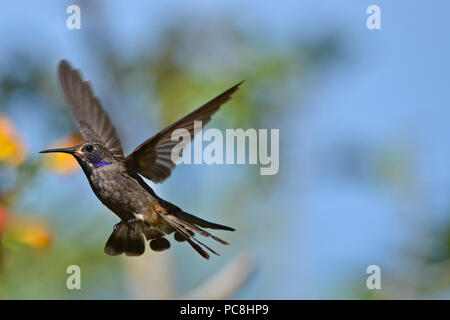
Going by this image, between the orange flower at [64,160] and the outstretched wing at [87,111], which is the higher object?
the outstretched wing at [87,111]

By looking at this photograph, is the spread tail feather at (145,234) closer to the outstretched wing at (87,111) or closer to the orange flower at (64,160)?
the outstretched wing at (87,111)

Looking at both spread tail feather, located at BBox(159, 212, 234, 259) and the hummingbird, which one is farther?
the hummingbird

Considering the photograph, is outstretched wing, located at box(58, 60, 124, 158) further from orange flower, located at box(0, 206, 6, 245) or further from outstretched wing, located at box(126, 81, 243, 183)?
orange flower, located at box(0, 206, 6, 245)

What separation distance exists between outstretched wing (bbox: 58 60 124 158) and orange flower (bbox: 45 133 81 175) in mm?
284

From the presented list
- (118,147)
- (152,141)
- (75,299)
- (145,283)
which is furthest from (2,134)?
(145,283)

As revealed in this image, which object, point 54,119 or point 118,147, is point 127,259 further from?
point 118,147

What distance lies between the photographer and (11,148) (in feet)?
6.77

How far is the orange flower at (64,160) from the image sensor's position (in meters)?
2.32

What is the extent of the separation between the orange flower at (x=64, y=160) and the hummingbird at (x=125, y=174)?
31 cm

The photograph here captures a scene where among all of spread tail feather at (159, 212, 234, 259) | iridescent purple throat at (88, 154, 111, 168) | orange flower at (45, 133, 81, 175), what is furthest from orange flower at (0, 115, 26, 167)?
spread tail feather at (159, 212, 234, 259)

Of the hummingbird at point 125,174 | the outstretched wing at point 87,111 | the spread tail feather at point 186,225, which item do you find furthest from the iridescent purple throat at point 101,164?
the spread tail feather at point 186,225

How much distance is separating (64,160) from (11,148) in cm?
38

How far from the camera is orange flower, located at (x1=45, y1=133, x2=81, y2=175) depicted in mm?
2316

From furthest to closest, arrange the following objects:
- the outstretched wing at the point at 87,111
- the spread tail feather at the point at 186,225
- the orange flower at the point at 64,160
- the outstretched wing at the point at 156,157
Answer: the orange flower at the point at 64,160
the outstretched wing at the point at 87,111
the outstretched wing at the point at 156,157
the spread tail feather at the point at 186,225
